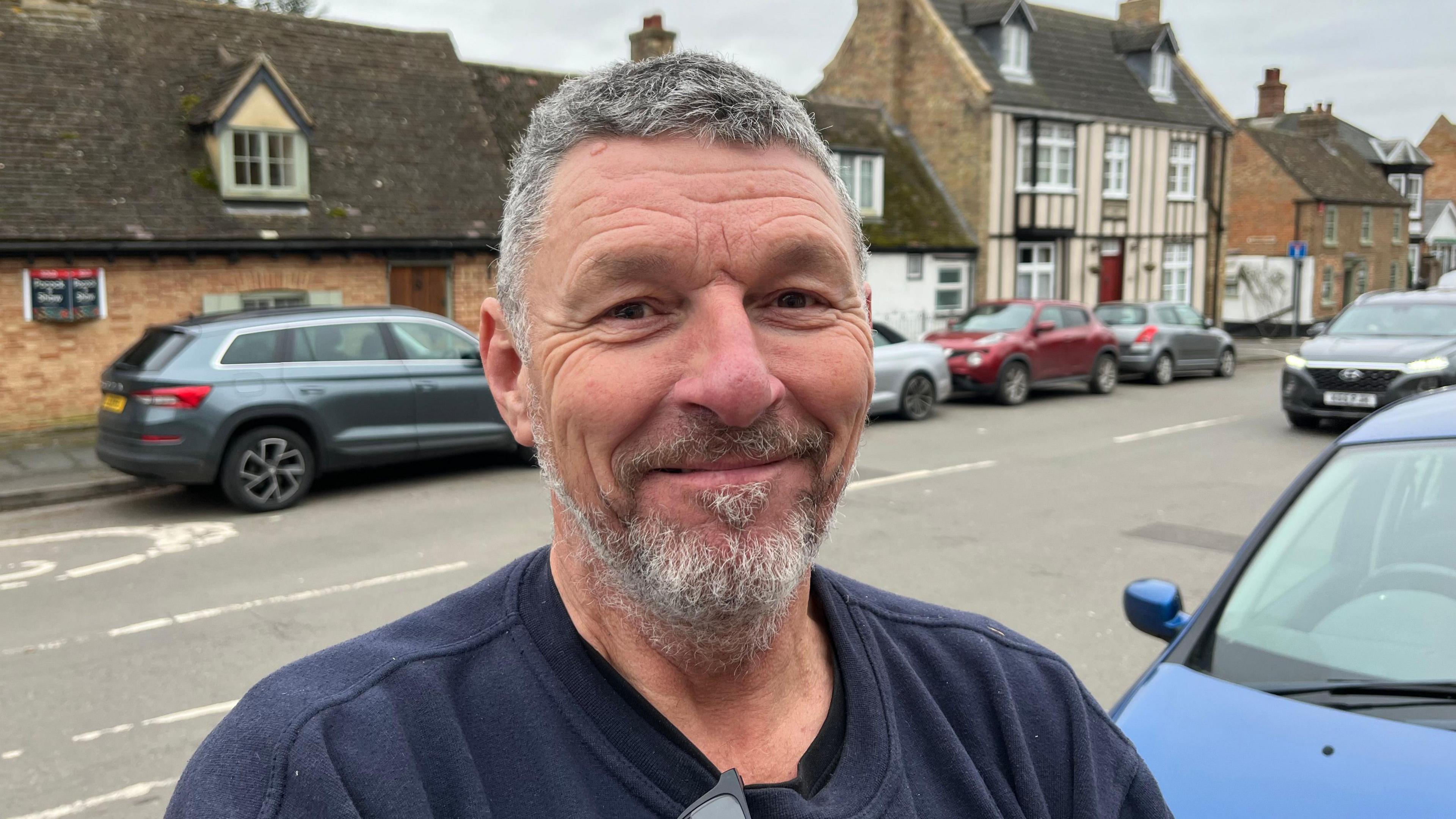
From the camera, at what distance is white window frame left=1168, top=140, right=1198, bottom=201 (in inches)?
1198

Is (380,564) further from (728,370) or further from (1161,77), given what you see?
(1161,77)

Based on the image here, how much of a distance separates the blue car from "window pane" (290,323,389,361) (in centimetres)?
861

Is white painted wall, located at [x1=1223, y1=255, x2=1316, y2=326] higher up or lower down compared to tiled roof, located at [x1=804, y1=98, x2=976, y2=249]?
lower down

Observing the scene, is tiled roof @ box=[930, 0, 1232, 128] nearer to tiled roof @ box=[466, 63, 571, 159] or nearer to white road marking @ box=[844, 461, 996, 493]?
tiled roof @ box=[466, 63, 571, 159]

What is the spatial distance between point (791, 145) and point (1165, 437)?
13.6 m

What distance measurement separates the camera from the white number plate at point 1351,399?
1352 cm

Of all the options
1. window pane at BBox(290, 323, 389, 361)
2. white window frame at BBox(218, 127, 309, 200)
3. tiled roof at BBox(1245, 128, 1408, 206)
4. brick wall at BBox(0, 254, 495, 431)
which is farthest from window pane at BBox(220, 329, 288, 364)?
tiled roof at BBox(1245, 128, 1408, 206)

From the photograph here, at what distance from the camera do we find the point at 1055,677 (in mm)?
1728

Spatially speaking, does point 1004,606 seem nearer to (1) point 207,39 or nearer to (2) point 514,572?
(2) point 514,572

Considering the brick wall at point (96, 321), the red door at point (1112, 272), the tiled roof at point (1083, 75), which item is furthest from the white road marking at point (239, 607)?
the red door at point (1112, 272)

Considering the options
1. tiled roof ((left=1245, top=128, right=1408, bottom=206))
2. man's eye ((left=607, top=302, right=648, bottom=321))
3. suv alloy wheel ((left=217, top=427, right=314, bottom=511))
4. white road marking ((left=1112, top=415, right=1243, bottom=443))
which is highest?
tiled roof ((left=1245, top=128, right=1408, bottom=206))

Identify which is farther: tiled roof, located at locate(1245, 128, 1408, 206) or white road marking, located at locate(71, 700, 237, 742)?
tiled roof, located at locate(1245, 128, 1408, 206)

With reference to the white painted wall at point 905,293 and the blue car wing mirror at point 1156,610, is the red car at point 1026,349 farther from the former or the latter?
the blue car wing mirror at point 1156,610

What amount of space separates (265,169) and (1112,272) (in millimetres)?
22255
